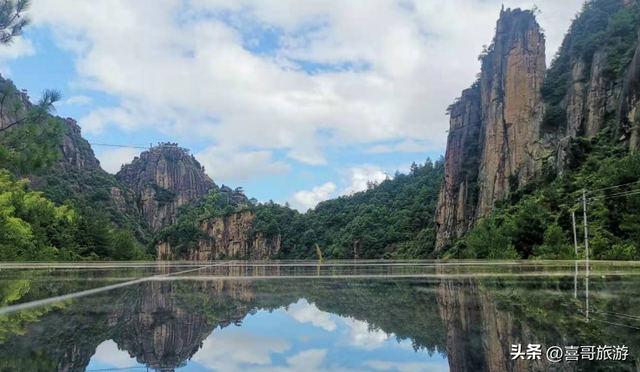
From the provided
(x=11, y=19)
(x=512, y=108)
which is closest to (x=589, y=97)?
(x=512, y=108)

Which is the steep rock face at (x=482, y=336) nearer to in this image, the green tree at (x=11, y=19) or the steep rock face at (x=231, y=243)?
the green tree at (x=11, y=19)

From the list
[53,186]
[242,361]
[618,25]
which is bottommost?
[242,361]

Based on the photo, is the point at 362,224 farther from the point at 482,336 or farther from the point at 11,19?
the point at 482,336

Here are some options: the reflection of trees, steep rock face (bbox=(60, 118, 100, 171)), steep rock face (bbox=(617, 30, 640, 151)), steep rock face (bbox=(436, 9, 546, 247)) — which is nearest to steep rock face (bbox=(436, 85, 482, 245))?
steep rock face (bbox=(436, 9, 546, 247))

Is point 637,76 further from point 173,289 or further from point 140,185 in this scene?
point 140,185

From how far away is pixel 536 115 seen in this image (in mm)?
35219

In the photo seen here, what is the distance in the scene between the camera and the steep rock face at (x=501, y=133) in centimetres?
3572

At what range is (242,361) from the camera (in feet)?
7.25

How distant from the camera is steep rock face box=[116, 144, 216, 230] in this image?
105562mm

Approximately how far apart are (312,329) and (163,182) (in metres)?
115

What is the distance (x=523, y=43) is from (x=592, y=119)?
10.9 metres

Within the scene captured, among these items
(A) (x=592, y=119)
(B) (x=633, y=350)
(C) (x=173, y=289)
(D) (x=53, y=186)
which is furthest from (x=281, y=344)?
(D) (x=53, y=186)

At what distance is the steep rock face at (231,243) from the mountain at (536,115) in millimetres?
36052

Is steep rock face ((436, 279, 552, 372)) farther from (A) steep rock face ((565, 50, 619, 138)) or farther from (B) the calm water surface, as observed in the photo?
(A) steep rock face ((565, 50, 619, 138))
